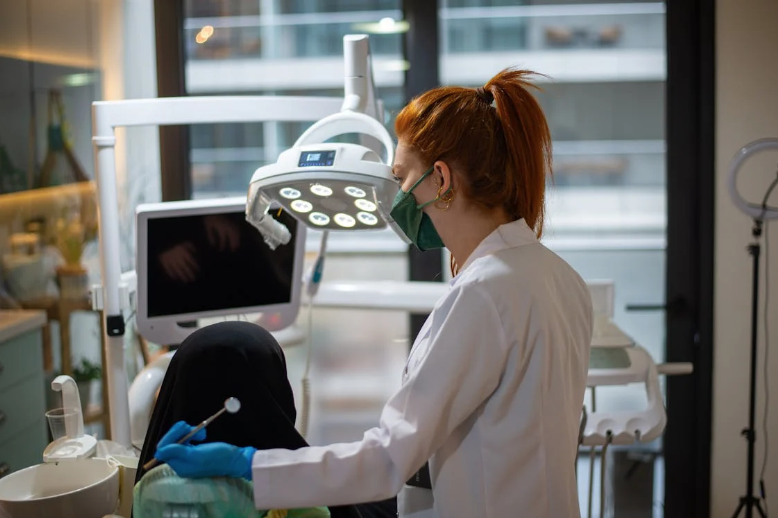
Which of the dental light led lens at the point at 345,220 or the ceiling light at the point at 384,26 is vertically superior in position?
the ceiling light at the point at 384,26

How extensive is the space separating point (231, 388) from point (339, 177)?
40cm

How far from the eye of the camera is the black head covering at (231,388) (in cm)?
131

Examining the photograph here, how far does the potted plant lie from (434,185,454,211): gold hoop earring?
1712 millimetres

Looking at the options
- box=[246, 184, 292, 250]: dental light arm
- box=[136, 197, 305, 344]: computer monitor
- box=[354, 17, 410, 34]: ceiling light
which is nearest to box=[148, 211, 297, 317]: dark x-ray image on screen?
box=[136, 197, 305, 344]: computer monitor

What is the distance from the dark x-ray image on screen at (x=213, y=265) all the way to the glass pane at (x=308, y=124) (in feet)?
2.74

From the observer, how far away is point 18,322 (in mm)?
2225

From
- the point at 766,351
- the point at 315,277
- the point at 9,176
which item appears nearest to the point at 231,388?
the point at 315,277

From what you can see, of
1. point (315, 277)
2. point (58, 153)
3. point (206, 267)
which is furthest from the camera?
point (58, 153)

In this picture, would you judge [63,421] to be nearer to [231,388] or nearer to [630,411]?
[231,388]

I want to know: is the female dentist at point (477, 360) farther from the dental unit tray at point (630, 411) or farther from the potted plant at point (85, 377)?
the potted plant at point (85, 377)

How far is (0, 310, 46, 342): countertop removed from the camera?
2.17 meters

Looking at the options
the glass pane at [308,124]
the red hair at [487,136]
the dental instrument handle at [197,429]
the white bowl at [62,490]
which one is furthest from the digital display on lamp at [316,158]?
the glass pane at [308,124]

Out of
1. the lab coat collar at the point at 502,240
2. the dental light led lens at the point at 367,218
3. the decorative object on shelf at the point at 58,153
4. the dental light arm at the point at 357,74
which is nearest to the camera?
the lab coat collar at the point at 502,240

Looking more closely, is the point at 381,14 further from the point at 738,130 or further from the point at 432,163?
the point at 432,163
